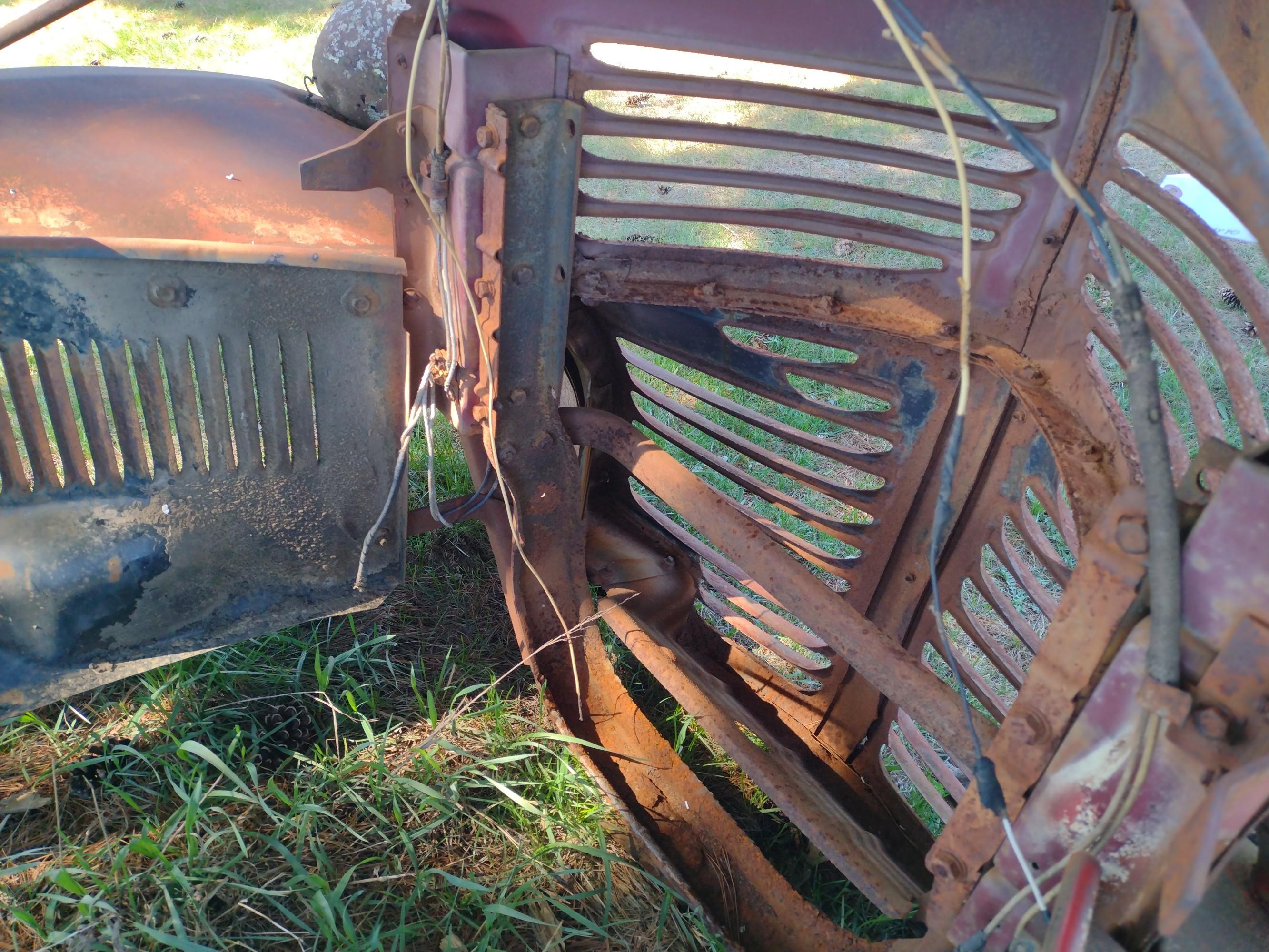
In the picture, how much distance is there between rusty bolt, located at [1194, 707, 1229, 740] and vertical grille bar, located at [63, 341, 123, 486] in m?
1.67

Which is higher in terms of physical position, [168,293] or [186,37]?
[168,293]

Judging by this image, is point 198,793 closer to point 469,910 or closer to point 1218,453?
point 469,910

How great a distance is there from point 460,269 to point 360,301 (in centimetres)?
20

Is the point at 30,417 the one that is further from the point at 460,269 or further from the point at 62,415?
the point at 460,269

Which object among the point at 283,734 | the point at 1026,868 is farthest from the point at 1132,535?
the point at 283,734

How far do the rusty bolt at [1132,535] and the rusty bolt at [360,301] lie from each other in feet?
4.13

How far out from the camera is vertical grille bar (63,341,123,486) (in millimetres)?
1572

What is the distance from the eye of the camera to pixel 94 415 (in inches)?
63.6

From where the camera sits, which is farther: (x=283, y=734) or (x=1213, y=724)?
(x=283, y=734)

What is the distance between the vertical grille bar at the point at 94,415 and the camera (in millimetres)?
1572

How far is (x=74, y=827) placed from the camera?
82.9 inches

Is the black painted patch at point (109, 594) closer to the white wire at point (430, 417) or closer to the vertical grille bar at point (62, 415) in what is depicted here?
the vertical grille bar at point (62, 415)

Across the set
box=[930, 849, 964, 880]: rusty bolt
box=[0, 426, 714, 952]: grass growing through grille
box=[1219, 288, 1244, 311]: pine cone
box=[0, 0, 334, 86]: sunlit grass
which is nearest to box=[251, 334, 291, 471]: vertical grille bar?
box=[0, 426, 714, 952]: grass growing through grille

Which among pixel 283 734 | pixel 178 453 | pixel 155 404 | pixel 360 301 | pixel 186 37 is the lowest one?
pixel 283 734
